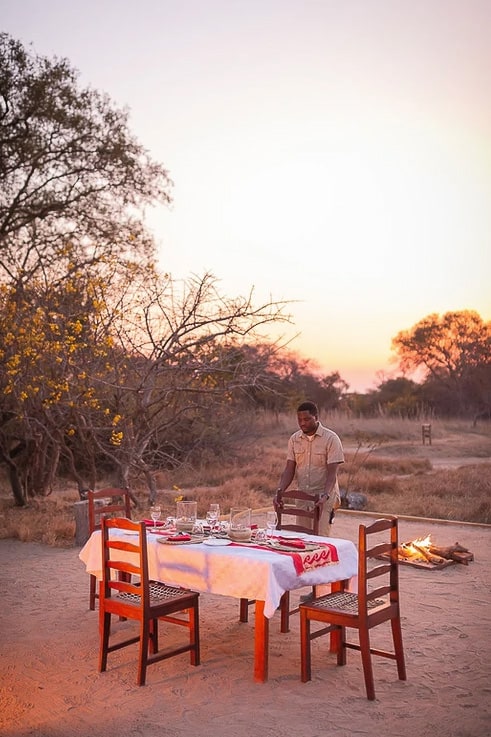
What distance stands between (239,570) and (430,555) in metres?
4.05

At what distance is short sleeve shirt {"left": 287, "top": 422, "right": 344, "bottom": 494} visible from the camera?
6383mm

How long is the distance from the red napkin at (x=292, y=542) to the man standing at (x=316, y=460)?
1.02 meters

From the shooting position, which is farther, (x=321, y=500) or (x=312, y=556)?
(x=321, y=500)

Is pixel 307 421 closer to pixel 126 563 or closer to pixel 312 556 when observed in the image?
pixel 312 556

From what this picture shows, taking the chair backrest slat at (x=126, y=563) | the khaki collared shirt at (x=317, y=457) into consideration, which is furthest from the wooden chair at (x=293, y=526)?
the chair backrest slat at (x=126, y=563)

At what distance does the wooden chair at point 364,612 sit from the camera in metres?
4.39

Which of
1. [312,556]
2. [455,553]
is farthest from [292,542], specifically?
[455,553]

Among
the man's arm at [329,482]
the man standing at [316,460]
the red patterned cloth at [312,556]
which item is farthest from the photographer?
the man standing at [316,460]

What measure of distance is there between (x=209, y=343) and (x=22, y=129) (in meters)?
7.16

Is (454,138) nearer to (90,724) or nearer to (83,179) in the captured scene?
(83,179)

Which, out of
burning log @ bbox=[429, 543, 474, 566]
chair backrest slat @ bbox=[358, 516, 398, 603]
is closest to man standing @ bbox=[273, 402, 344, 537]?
chair backrest slat @ bbox=[358, 516, 398, 603]

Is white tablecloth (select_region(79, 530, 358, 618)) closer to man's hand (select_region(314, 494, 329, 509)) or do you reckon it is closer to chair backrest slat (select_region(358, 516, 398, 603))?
chair backrest slat (select_region(358, 516, 398, 603))

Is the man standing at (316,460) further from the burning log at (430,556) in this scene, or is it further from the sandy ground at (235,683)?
the burning log at (430,556)

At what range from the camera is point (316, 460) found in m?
6.47
